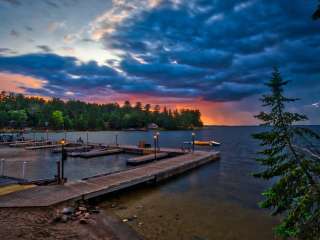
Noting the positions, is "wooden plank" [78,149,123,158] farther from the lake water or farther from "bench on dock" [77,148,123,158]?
the lake water

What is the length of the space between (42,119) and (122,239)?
15339 centimetres

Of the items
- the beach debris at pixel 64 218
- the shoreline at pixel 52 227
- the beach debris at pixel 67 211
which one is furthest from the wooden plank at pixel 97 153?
the beach debris at pixel 64 218

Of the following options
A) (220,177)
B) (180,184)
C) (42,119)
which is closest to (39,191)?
(180,184)

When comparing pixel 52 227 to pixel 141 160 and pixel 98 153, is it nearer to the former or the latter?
pixel 141 160

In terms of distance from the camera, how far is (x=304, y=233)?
4.92m

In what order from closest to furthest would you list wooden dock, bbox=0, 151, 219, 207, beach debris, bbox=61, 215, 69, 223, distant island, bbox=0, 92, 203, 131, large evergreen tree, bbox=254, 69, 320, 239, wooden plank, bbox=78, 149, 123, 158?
1. large evergreen tree, bbox=254, 69, 320, 239
2. beach debris, bbox=61, 215, 69, 223
3. wooden dock, bbox=0, 151, 219, 207
4. wooden plank, bbox=78, 149, 123, 158
5. distant island, bbox=0, 92, 203, 131

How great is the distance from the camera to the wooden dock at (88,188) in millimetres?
12492

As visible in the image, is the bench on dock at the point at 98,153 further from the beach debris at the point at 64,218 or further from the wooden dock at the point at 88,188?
the beach debris at the point at 64,218

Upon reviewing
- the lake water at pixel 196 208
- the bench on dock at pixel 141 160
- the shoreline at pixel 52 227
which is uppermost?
the shoreline at pixel 52 227

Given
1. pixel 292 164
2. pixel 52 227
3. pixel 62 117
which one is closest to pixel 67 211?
pixel 52 227

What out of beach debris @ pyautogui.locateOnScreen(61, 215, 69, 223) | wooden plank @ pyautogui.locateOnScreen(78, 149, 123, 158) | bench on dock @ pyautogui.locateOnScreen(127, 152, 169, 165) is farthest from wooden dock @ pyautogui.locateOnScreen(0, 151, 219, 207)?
wooden plank @ pyautogui.locateOnScreen(78, 149, 123, 158)

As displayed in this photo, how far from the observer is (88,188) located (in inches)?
621

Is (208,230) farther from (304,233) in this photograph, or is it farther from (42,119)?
(42,119)

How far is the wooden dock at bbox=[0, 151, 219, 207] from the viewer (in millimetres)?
12492
